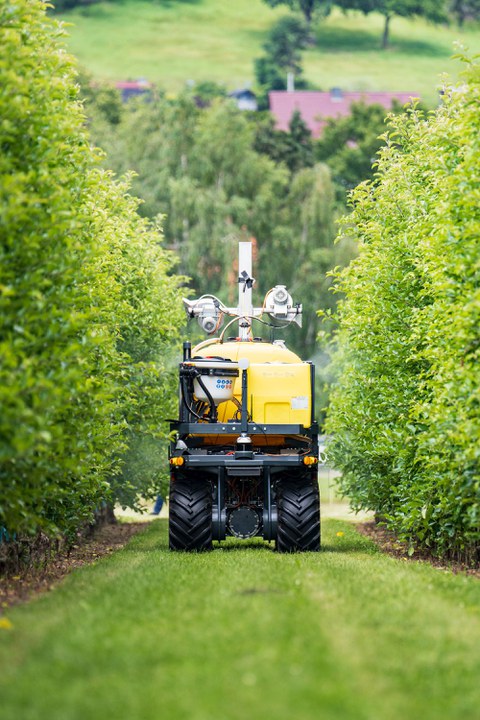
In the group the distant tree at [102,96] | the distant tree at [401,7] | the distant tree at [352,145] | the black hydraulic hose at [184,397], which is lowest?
the distant tree at [352,145]

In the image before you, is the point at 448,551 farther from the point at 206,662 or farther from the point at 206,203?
the point at 206,203

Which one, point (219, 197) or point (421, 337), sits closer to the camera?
point (421, 337)

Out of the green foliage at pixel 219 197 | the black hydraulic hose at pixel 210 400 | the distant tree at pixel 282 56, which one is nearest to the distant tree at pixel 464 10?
the distant tree at pixel 282 56

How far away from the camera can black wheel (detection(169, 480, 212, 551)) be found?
1923 centimetres

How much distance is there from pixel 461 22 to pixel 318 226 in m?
90.0

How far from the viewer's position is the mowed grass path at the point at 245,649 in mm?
8219

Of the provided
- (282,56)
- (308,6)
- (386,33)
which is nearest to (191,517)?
(282,56)

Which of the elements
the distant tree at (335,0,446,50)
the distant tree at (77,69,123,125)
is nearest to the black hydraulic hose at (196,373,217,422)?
the distant tree at (77,69,123,125)

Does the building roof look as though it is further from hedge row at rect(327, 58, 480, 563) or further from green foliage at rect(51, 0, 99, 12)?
hedge row at rect(327, 58, 480, 563)

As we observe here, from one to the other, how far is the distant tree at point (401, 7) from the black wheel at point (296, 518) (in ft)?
386

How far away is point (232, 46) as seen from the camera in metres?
144

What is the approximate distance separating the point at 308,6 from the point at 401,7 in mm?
10269

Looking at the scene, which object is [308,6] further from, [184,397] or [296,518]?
[296,518]

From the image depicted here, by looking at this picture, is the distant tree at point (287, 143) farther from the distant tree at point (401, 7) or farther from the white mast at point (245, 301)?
the distant tree at point (401, 7)
